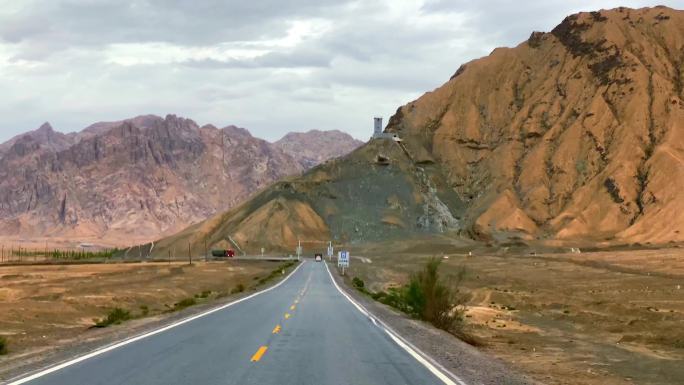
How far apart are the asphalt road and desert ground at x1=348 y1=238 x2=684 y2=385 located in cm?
297

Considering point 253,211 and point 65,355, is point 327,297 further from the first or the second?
point 253,211

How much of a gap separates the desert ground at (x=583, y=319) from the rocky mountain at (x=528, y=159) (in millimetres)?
61814

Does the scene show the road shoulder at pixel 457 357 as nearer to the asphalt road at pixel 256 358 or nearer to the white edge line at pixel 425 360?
the white edge line at pixel 425 360

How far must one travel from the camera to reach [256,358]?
47.4 ft

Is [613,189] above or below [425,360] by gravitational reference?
above

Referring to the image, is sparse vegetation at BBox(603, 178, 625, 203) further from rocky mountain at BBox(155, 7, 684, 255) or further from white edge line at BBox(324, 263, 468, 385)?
white edge line at BBox(324, 263, 468, 385)

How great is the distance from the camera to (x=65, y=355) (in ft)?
50.0

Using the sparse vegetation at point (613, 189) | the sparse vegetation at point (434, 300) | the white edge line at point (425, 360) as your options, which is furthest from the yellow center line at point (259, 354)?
the sparse vegetation at point (613, 189)

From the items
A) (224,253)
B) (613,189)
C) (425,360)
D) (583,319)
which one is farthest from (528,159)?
(425,360)

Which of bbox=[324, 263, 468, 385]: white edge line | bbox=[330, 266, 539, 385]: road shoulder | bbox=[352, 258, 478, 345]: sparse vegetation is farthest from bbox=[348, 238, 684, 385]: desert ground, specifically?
bbox=[324, 263, 468, 385]: white edge line

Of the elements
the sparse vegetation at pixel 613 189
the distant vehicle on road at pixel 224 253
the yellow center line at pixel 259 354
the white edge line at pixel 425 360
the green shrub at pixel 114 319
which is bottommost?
the distant vehicle on road at pixel 224 253

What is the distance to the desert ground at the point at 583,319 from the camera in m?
17.2

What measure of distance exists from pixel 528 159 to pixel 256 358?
150 meters

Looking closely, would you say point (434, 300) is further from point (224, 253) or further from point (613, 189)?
point (613, 189)
